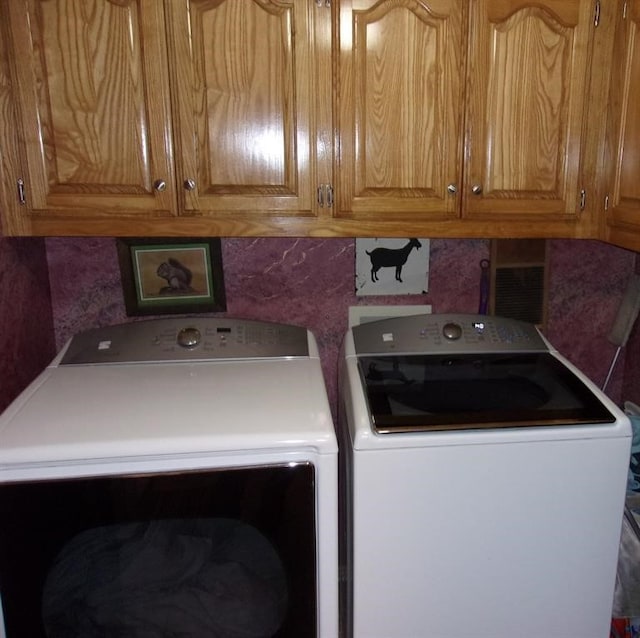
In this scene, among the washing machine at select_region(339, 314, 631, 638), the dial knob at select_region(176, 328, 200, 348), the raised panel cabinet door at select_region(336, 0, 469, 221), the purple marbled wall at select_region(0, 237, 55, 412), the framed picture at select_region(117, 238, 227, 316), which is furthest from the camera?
the framed picture at select_region(117, 238, 227, 316)

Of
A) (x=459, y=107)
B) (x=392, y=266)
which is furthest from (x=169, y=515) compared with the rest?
(x=459, y=107)

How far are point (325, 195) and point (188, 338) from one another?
530mm

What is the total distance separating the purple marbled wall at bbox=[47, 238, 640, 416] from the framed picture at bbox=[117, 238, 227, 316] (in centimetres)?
4

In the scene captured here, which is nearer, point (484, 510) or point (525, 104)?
point (484, 510)

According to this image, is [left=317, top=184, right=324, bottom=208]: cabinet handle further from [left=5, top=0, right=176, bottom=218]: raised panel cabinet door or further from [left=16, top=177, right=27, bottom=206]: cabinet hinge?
[left=16, top=177, right=27, bottom=206]: cabinet hinge

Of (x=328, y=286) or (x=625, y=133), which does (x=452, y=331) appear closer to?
(x=328, y=286)

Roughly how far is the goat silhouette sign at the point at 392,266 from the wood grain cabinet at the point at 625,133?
56 cm

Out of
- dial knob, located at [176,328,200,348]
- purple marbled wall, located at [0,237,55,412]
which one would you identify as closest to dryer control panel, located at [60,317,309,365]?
dial knob, located at [176,328,200,348]

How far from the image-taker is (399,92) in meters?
1.38

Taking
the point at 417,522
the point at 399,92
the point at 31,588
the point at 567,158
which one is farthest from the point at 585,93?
the point at 31,588

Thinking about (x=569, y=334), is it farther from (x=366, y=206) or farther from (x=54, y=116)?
(x=54, y=116)

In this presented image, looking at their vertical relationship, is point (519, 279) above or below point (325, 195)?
below

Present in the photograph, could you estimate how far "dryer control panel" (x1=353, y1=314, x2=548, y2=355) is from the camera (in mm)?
1613

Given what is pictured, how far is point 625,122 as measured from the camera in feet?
4.60
